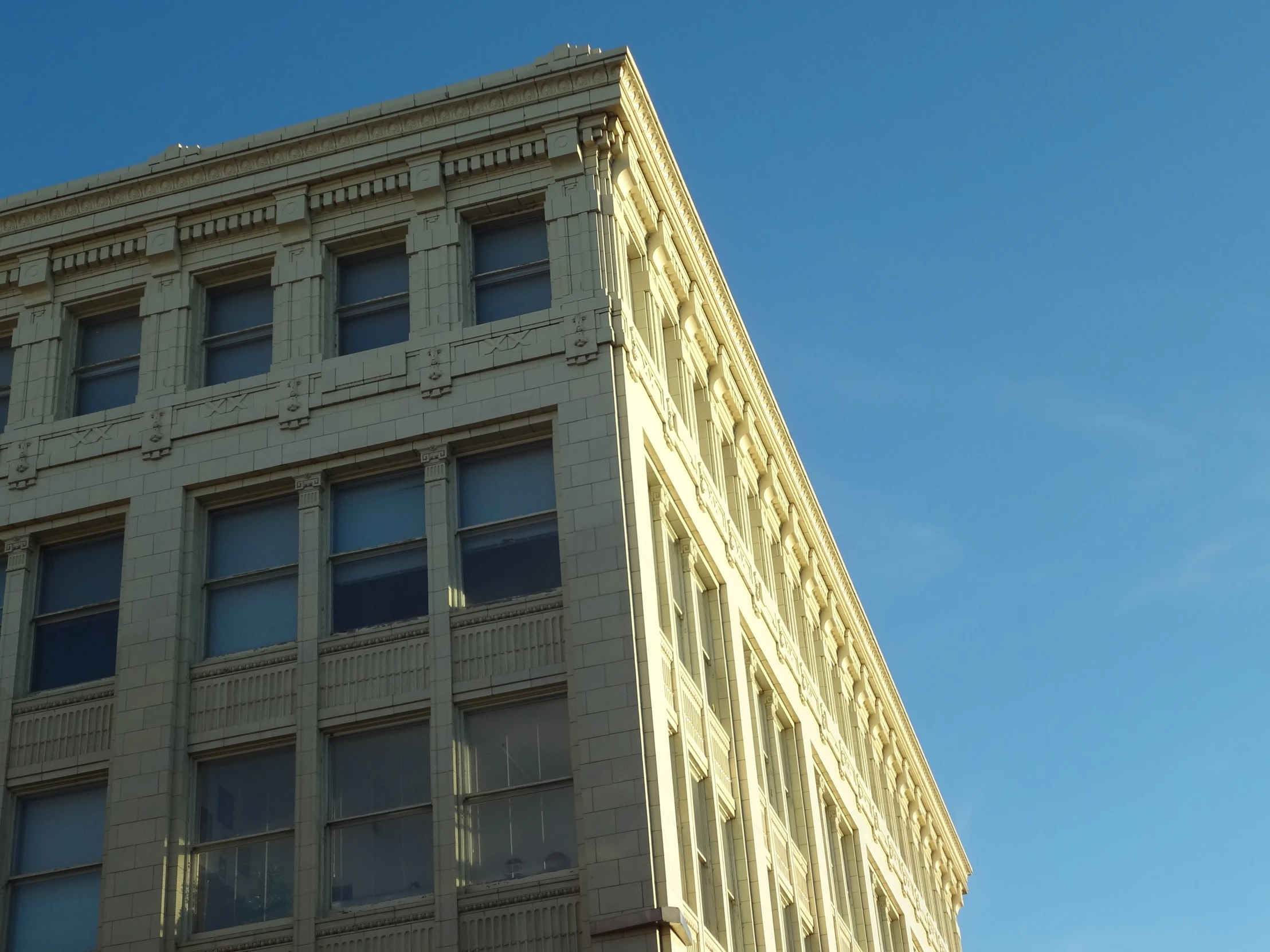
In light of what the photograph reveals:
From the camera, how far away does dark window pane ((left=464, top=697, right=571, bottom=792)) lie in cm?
2523

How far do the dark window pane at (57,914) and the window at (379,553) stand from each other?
512cm

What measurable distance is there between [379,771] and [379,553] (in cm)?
351

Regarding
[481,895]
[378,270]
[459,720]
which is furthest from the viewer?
[378,270]

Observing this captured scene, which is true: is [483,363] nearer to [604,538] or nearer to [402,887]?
[604,538]

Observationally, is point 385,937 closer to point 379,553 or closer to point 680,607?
point 379,553

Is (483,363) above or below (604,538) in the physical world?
above

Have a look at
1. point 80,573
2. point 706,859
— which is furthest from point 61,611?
point 706,859

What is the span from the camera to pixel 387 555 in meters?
27.8

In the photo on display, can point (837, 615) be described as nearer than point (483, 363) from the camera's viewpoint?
No

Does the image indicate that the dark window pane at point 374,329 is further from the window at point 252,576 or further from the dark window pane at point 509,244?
the window at point 252,576

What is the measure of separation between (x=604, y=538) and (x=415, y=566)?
3.09 meters

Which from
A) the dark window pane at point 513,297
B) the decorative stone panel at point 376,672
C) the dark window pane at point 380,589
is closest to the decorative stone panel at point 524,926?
the decorative stone panel at point 376,672

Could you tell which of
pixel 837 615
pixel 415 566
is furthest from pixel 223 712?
pixel 837 615

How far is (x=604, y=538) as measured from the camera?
26375 mm
